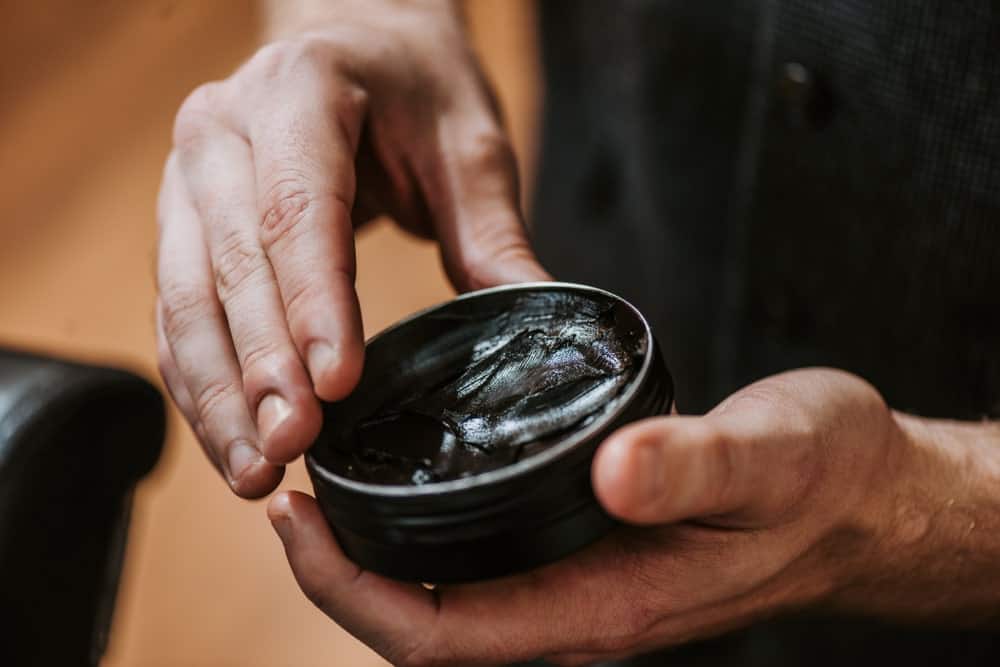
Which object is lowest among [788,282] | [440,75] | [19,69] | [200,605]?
[200,605]

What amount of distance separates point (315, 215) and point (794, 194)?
1.63 feet

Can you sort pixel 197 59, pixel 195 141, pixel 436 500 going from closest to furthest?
pixel 436 500 → pixel 195 141 → pixel 197 59

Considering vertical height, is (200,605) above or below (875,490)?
below

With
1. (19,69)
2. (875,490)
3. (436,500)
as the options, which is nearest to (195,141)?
(436,500)

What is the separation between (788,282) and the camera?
965 millimetres

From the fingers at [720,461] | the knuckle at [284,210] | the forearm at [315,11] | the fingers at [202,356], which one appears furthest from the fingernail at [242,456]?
the forearm at [315,11]

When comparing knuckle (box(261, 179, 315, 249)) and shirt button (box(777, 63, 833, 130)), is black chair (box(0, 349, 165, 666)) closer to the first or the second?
knuckle (box(261, 179, 315, 249))

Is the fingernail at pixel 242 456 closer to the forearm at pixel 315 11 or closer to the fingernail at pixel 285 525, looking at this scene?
the fingernail at pixel 285 525

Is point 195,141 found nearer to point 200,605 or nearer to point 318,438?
point 318,438

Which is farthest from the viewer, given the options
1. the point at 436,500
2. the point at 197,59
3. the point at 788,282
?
the point at 197,59

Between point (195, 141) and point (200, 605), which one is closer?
point (195, 141)

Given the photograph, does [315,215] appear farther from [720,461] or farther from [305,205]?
[720,461]

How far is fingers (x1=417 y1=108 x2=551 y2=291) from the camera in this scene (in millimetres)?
723

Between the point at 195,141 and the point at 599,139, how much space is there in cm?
56
